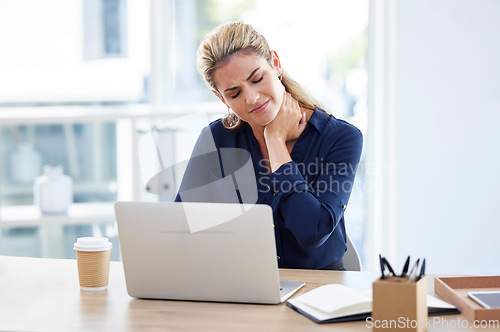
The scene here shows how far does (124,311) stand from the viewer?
4.23 ft

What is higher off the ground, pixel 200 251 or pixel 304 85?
pixel 304 85

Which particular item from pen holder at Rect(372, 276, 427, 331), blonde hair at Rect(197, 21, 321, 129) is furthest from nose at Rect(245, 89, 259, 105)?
pen holder at Rect(372, 276, 427, 331)

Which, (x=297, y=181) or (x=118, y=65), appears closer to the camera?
(x=297, y=181)

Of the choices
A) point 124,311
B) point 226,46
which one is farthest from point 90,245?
point 226,46

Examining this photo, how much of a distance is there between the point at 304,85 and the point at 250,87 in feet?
3.88

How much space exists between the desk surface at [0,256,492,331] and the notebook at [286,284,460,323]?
2 centimetres

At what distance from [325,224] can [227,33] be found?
654 mm

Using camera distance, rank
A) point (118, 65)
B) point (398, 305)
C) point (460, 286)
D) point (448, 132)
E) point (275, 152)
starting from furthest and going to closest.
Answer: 1. point (118, 65)
2. point (448, 132)
3. point (275, 152)
4. point (460, 286)
5. point (398, 305)

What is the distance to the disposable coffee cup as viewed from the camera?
145 cm

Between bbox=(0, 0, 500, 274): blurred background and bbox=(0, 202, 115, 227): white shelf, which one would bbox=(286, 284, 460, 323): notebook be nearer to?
bbox=(0, 0, 500, 274): blurred background

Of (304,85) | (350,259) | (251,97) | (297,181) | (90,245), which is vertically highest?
(304,85)

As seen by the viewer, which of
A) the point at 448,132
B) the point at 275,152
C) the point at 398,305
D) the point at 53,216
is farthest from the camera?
the point at 448,132

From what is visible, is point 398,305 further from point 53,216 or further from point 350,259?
point 53,216

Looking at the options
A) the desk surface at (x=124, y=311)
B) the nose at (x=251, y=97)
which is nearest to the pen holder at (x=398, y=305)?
the desk surface at (x=124, y=311)
